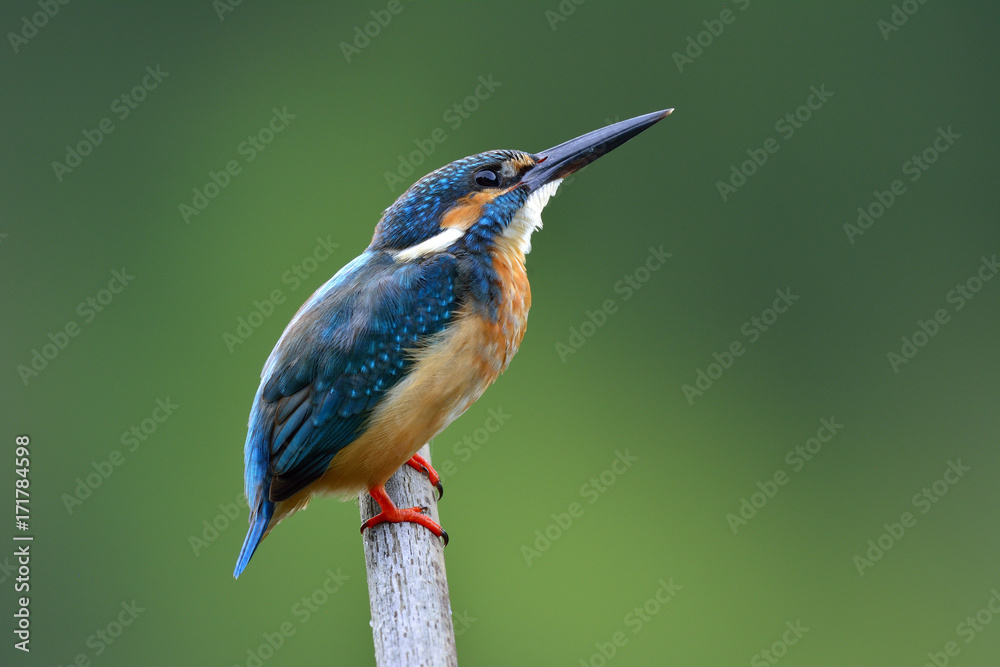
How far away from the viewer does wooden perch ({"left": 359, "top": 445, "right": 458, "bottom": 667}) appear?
5.51ft

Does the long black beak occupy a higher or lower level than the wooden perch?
higher

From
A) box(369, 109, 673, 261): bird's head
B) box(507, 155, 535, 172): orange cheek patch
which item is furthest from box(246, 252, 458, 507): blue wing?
box(507, 155, 535, 172): orange cheek patch

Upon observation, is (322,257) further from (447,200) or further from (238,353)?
(447,200)

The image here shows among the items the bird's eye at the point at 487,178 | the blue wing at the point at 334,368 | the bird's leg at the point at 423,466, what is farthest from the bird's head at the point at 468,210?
the bird's leg at the point at 423,466

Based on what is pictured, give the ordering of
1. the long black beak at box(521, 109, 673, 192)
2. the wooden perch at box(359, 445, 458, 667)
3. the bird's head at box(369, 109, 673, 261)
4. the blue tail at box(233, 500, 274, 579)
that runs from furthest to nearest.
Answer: the long black beak at box(521, 109, 673, 192)
the bird's head at box(369, 109, 673, 261)
the blue tail at box(233, 500, 274, 579)
the wooden perch at box(359, 445, 458, 667)

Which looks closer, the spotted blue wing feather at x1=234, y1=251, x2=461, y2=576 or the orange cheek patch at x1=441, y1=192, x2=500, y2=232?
the spotted blue wing feather at x1=234, y1=251, x2=461, y2=576

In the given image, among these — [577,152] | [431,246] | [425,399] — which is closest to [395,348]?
[425,399]

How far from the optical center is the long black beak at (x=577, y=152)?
7.94 feet

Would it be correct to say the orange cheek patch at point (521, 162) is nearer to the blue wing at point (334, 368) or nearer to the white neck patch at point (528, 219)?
the white neck patch at point (528, 219)

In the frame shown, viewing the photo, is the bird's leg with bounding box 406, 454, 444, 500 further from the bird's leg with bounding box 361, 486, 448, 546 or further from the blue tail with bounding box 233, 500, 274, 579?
the blue tail with bounding box 233, 500, 274, 579

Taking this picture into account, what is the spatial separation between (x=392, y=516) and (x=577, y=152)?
964 mm

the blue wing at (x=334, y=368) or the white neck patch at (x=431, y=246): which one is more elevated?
the white neck patch at (x=431, y=246)

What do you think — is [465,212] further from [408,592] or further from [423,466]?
[408,592]

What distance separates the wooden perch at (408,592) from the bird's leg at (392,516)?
0.01 meters
